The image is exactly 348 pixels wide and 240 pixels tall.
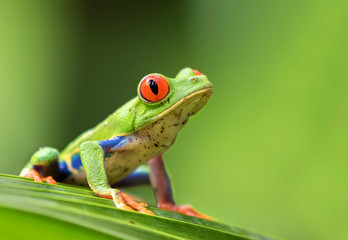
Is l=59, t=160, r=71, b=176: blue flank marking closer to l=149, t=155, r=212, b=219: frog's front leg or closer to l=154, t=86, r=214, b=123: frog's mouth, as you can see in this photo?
l=149, t=155, r=212, b=219: frog's front leg

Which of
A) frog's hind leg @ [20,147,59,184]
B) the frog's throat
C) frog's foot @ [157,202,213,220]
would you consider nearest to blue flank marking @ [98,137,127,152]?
the frog's throat

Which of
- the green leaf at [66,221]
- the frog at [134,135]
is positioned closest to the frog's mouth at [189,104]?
the frog at [134,135]

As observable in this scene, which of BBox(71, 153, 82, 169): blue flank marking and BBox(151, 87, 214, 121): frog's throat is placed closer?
BBox(151, 87, 214, 121): frog's throat

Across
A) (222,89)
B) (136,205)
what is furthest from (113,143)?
(222,89)

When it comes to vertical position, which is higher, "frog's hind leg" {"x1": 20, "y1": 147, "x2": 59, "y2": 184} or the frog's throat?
the frog's throat

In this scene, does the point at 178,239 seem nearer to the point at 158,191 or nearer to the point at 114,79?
the point at 158,191

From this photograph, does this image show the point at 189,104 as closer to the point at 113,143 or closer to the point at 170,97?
the point at 170,97
